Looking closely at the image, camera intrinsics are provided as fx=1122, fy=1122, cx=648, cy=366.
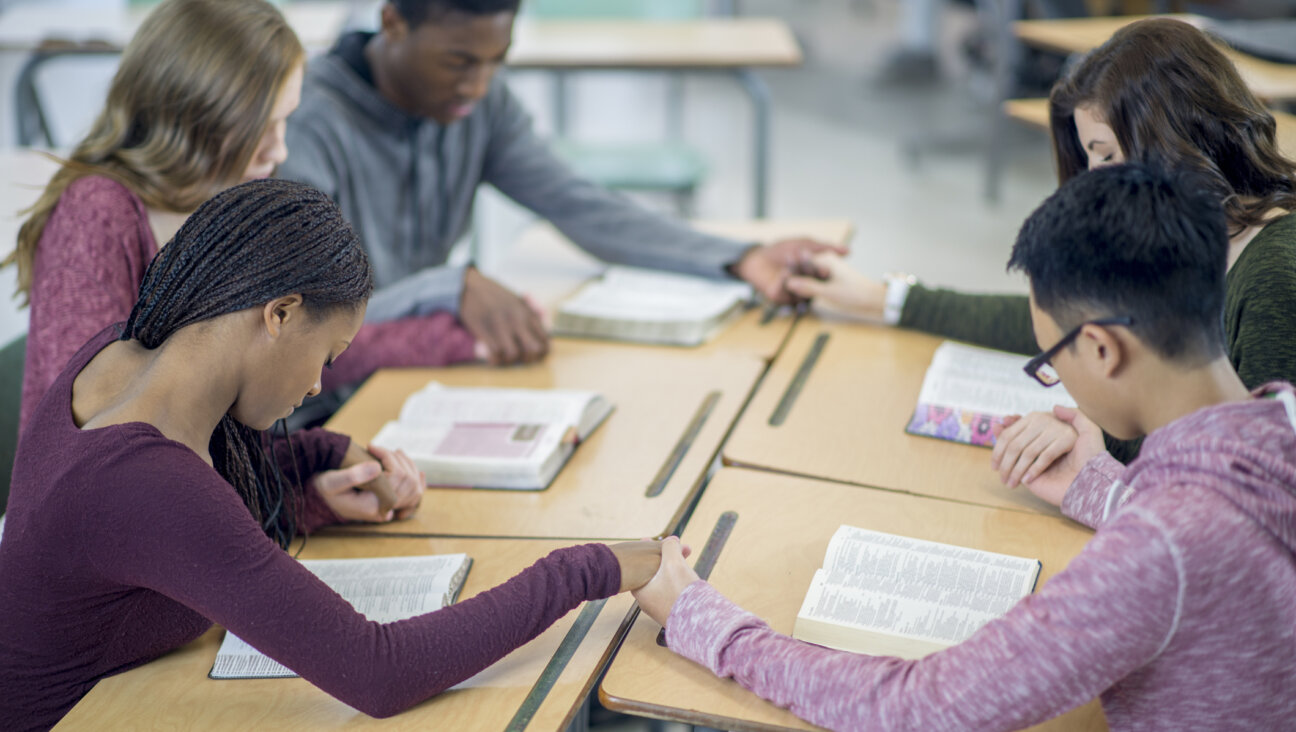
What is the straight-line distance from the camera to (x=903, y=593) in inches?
44.8

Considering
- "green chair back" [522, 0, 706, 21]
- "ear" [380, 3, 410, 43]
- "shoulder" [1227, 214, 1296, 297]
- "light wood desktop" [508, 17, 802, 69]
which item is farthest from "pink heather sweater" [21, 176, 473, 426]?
"green chair back" [522, 0, 706, 21]

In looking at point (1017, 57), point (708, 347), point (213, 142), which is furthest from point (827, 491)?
point (1017, 57)

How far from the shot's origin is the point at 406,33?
6.46 feet

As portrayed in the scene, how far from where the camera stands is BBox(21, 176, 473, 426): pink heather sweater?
56.2 inches

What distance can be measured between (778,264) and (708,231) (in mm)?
351

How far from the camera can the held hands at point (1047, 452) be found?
1331mm

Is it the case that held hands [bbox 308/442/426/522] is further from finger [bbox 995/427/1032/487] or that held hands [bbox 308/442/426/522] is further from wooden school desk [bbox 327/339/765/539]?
finger [bbox 995/427/1032/487]

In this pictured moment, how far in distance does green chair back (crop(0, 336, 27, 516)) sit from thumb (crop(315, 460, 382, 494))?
1.81 feet

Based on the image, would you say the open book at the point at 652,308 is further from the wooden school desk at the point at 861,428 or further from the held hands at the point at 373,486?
the held hands at the point at 373,486

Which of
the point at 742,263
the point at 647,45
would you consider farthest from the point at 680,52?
the point at 742,263

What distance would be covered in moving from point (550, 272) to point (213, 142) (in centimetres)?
89

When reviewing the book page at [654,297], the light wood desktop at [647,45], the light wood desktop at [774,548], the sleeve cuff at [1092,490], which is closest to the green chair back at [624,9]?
the light wood desktop at [647,45]

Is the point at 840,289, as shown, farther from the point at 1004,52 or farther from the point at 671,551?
the point at 1004,52

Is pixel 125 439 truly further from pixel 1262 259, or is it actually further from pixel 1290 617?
pixel 1262 259
